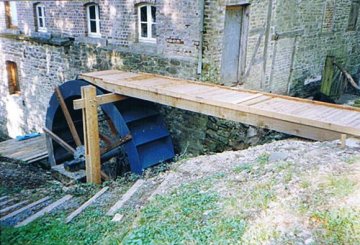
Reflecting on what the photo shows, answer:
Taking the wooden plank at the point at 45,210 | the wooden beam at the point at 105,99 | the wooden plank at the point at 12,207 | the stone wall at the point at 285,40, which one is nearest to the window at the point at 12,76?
the wooden beam at the point at 105,99

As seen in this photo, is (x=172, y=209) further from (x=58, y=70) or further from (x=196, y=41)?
(x=58, y=70)

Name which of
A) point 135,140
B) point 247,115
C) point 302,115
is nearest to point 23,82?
point 135,140

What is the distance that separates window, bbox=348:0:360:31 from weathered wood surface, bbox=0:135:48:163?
9535mm

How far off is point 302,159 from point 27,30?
878 cm

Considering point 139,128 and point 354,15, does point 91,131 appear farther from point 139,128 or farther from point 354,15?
point 354,15

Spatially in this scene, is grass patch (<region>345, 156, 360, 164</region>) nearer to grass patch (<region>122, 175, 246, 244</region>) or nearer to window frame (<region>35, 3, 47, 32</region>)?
grass patch (<region>122, 175, 246, 244</region>)

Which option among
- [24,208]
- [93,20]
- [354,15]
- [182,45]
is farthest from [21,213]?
[354,15]

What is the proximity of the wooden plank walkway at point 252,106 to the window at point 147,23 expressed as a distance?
123cm

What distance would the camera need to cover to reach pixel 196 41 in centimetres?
641

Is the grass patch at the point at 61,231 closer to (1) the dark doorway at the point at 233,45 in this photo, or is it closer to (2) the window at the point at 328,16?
(1) the dark doorway at the point at 233,45

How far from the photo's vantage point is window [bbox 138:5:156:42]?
23.9 ft

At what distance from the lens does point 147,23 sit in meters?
7.37

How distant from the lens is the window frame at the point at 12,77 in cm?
1112

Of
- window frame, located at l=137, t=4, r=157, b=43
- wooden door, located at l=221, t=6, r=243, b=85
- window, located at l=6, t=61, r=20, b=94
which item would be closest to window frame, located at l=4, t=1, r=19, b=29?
window, located at l=6, t=61, r=20, b=94
